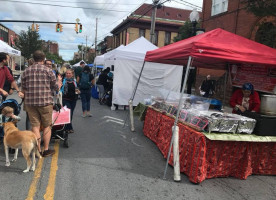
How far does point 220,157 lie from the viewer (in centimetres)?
384

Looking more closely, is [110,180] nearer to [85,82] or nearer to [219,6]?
[85,82]

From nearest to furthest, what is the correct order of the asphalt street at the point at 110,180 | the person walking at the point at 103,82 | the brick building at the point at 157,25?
the asphalt street at the point at 110,180 < the person walking at the point at 103,82 < the brick building at the point at 157,25

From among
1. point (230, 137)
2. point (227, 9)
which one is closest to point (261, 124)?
point (230, 137)

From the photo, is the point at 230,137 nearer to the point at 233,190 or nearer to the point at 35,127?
the point at 233,190

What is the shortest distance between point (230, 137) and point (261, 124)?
25.7 inches

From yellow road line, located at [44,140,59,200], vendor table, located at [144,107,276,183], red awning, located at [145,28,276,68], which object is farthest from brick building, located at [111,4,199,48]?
vendor table, located at [144,107,276,183]

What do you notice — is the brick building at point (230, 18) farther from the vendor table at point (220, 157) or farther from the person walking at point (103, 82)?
the vendor table at point (220, 157)

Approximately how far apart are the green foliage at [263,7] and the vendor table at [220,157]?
340 cm

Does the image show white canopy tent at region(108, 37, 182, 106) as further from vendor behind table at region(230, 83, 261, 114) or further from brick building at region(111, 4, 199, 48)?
brick building at region(111, 4, 199, 48)

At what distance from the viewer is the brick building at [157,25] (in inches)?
1459

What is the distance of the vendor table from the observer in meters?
3.59

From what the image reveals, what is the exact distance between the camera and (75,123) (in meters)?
7.13

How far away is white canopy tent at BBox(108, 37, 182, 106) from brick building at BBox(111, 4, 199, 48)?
85.7 ft

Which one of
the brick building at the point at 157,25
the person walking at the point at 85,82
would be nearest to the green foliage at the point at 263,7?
the person walking at the point at 85,82
